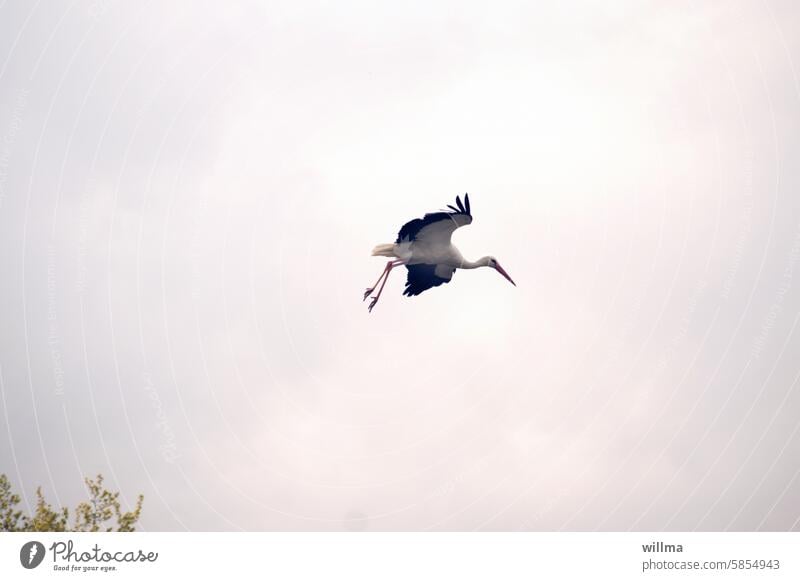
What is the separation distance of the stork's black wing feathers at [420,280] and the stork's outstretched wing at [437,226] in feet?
9.91

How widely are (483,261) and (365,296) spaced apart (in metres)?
6.00

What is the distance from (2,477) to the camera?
4450 centimetres

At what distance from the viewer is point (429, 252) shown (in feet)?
140
